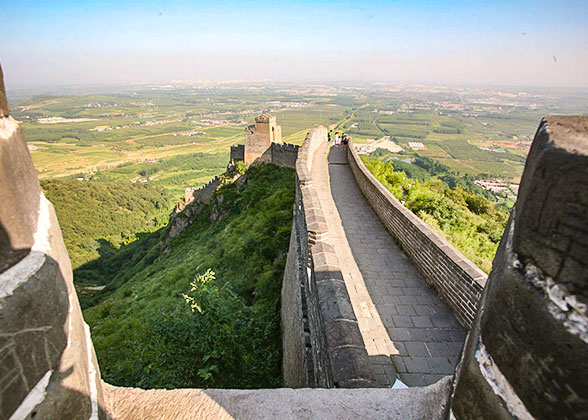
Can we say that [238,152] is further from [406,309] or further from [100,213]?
[100,213]

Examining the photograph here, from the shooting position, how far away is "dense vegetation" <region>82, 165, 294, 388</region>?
480 cm

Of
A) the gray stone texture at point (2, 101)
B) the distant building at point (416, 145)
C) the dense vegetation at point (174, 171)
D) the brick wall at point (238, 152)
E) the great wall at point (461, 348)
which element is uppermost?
the gray stone texture at point (2, 101)

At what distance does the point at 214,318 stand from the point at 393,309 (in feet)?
9.41

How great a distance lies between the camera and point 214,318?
5180 mm

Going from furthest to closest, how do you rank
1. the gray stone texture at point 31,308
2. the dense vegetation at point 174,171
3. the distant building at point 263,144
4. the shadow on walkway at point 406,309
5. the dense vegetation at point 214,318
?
the dense vegetation at point 174,171 < the distant building at point 263,144 < the dense vegetation at point 214,318 < the shadow on walkway at point 406,309 < the gray stone texture at point 31,308

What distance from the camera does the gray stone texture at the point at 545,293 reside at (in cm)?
86

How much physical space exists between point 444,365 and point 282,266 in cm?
529

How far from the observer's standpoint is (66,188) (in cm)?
5194

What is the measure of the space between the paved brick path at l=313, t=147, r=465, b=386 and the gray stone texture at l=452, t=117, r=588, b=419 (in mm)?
2925

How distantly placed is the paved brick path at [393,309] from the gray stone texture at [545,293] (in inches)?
115

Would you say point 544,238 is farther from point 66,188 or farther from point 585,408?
point 66,188

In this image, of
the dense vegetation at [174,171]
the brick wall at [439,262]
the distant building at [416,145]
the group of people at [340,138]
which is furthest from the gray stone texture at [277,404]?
the distant building at [416,145]

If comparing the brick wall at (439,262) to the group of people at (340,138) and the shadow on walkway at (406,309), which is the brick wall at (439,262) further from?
the group of people at (340,138)

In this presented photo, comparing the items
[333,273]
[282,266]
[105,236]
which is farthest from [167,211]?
[333,273]
